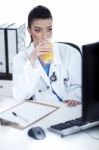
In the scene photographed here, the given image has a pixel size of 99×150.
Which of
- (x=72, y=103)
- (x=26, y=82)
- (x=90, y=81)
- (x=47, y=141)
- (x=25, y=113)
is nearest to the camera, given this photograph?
(x=90, y=81)

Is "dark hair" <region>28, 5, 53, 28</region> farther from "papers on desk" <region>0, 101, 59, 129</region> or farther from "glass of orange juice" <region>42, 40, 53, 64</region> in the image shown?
"papers on desk" <region>0, 101, 59, 129</region>

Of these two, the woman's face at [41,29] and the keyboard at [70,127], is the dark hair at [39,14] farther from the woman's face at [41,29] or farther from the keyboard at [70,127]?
the keyboard at [70,127]

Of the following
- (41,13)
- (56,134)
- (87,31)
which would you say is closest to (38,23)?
(41,13)

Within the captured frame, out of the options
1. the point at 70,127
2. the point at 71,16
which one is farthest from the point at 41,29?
the point at 70,127

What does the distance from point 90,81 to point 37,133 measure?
34 cm

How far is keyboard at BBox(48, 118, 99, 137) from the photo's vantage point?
4.56 ft

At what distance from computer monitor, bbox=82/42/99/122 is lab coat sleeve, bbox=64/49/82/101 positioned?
69cm

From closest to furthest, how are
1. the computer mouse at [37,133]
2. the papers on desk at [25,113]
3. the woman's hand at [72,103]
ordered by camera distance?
the computer mouse at [37,133], the papers on desk at [25,113], the woman's hand at [72,103]

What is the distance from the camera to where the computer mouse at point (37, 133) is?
1367 mm

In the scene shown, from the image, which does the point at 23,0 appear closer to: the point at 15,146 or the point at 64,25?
the point at 64,25

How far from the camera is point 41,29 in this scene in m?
2.04

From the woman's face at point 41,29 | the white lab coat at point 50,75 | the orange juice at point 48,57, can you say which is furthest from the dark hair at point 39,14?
the orange juice at point 48,57

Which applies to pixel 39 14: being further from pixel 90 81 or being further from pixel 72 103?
pixel 90 81

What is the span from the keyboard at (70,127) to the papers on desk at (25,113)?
15cm
